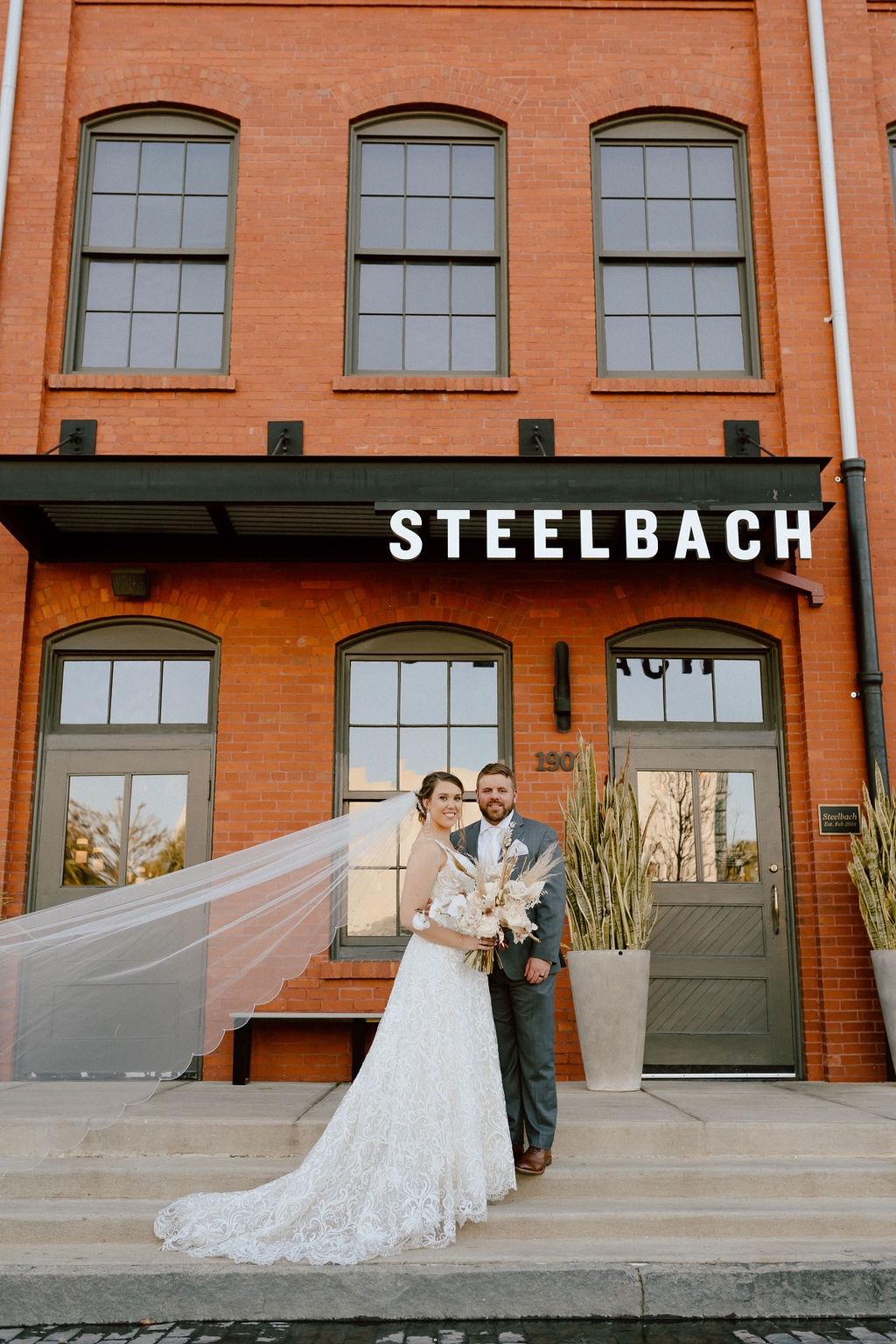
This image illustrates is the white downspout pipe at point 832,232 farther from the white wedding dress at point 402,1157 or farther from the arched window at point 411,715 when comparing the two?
the white wedding dress at point 402,1157

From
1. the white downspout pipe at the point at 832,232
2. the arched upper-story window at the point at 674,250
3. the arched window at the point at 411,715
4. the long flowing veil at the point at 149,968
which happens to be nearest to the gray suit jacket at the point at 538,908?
the long flowing veil at the point at 149,968

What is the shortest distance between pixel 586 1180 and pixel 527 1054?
631mm

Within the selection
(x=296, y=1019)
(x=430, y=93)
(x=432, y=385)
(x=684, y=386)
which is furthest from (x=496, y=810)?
(x=430, y=93)

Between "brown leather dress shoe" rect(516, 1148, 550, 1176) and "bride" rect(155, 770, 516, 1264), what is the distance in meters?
0.20

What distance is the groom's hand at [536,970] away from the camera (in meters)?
5.34

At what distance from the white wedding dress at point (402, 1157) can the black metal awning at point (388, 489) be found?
3038 millimetres

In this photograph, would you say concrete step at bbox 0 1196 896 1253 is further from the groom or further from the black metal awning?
the black metal awning

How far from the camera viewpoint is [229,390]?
334 inches

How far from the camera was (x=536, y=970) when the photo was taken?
5.34 m

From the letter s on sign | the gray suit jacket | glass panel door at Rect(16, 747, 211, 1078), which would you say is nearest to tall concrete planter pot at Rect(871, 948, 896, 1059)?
the gray suit jacket

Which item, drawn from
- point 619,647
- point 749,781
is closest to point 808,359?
point 619,647

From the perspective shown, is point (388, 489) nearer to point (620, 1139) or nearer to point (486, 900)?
point (486, 900)

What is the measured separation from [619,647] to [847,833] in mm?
1985

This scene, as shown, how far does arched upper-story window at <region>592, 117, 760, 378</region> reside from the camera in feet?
29.2
